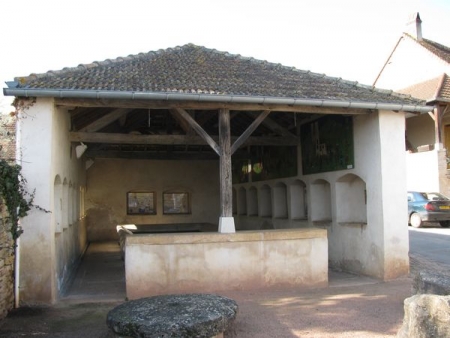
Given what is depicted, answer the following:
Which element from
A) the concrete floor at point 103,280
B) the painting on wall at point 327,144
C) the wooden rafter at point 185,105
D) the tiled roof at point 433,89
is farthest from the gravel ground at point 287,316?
the tiled roof at point 433,89

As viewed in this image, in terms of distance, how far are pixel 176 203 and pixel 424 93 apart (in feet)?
39.8

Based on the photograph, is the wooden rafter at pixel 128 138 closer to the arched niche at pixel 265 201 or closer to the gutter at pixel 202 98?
the gutter at pixel 202 98

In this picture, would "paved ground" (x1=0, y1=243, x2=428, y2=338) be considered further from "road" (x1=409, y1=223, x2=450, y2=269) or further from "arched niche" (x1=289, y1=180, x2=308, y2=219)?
"arched niche" (x1=289, y1=180, x2=308, y2=219)

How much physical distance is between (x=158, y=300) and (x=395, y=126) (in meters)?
5.73

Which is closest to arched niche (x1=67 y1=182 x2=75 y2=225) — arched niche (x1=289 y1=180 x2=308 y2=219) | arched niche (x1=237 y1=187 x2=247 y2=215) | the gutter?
the gutter

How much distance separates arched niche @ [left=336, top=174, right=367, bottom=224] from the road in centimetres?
210

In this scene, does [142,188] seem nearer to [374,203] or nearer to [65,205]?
[65,205]

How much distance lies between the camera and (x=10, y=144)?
11922 millimetres

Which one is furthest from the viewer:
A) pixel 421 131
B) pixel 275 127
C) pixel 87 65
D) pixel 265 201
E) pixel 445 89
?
pixel 421 131

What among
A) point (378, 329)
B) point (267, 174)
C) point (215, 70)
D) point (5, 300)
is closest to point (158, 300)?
point (5, 300)

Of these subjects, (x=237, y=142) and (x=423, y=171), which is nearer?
(x=237, y=142)

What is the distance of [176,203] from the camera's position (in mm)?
17312

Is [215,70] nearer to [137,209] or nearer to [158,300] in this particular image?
[158,300]

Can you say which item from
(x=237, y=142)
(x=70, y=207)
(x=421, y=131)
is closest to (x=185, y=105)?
(x=237, y=142)
